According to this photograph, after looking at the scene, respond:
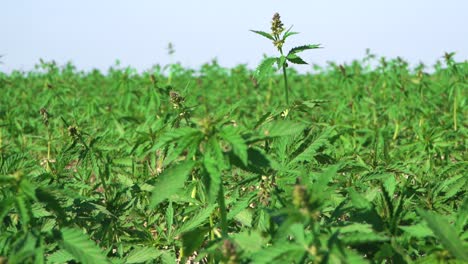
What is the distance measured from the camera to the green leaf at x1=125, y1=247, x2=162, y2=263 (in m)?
2.77

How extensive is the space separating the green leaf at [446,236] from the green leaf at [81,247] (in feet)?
4.29

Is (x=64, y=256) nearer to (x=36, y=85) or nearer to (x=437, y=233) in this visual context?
(x=437, y=233)

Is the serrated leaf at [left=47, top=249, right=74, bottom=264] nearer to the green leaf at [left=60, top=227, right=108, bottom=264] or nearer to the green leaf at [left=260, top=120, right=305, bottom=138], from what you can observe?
the green leaf at [left=60, top=227, right=108, bottom=264]

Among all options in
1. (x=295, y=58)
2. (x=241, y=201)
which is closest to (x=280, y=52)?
(x=295, y=58)

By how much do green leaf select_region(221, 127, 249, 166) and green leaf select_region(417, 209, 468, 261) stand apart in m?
0.70

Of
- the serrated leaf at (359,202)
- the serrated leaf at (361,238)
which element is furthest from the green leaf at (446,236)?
the serrated leaf at (359,202)

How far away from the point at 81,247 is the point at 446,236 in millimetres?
1461

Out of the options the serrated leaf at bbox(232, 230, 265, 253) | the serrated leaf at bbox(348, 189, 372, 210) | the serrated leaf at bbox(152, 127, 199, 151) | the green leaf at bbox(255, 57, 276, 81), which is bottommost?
the serrated leaf at bbox(232, 230, 265, 253)

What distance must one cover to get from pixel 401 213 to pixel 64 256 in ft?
5.42

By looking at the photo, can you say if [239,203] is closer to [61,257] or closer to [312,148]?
[312,148]

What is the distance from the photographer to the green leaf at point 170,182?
212cm

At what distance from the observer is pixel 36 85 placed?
45.3 feet

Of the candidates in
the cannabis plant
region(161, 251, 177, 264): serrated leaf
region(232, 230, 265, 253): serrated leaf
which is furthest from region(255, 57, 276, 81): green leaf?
region(232, 230, 265, 253): serrated leaf

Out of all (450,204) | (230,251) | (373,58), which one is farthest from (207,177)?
(373,58)
